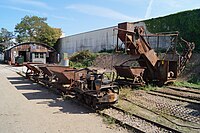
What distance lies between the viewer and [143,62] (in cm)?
1306

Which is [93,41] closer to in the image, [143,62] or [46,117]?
[143,62]

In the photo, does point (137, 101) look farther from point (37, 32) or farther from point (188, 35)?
point (37, 32)

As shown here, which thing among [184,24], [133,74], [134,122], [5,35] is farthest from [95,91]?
[5,35]

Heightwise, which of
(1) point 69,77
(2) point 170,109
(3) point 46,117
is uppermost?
(1) point 69,77

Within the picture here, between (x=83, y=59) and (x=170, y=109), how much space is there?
2298 centimetres

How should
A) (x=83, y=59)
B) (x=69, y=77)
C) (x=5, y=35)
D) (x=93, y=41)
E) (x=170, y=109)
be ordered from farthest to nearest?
(x=5, y=35)
(x=93, y=41)
(x=83, y=59)
(x=69, y=77)
(x=170, y=109)

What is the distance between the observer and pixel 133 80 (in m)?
12.2

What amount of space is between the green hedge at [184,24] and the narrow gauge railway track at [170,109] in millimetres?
11672

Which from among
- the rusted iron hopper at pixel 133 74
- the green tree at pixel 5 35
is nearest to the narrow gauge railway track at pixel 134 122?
the rusted iron hopper at pixel 133 74

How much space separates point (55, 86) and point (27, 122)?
544cm

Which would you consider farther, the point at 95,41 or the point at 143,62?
the point at 95,41

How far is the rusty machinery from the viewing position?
11453 millimetres

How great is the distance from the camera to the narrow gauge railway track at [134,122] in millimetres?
6191

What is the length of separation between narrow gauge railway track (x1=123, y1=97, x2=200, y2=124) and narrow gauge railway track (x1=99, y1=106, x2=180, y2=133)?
1.13 meters
